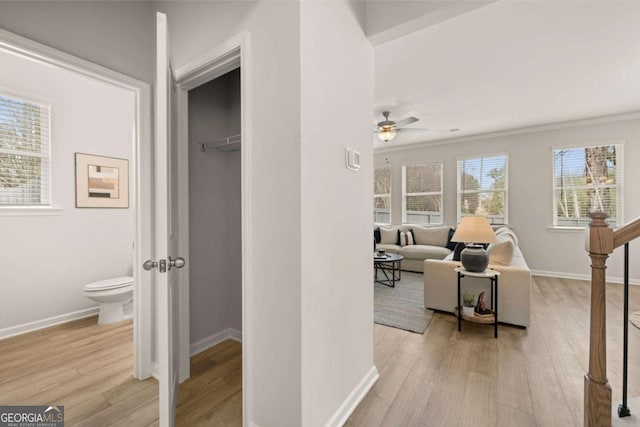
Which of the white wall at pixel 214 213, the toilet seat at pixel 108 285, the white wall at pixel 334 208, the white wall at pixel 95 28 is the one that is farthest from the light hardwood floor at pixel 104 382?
the white wall at pixel 95 28

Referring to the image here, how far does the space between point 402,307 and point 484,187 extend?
3.66 meters

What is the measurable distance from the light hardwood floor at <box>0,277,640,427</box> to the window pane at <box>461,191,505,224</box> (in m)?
2.90

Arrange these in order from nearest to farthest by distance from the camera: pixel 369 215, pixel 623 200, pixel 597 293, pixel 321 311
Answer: pixel 597 293 → pixel 321 311 → pixel 369 215 → pixel 623 200

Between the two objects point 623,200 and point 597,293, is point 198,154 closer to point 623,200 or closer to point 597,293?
point 597,293

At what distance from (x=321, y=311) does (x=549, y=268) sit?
18.1ft

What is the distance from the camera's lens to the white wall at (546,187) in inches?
177

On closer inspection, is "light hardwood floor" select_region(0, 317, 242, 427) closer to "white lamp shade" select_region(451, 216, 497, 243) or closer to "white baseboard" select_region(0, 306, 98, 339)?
"white baseboard" select_region(0, 306, 98, 339)

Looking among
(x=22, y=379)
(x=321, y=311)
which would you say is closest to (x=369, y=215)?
(x=321, y=311)

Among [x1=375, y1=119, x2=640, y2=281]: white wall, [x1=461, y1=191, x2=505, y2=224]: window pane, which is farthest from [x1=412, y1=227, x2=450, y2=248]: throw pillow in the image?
[x1=375, y1=119, x2=640, y2=281]: white wall

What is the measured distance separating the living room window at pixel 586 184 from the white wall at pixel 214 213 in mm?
5551

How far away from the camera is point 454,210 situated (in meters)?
6.05

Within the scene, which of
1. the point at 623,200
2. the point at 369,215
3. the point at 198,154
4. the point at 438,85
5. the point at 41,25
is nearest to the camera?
the point at 41,25

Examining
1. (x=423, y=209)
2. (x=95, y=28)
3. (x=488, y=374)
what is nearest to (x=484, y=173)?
(x=423, y=209)

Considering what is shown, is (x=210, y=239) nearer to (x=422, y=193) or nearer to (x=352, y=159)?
(x=352, y=159)
